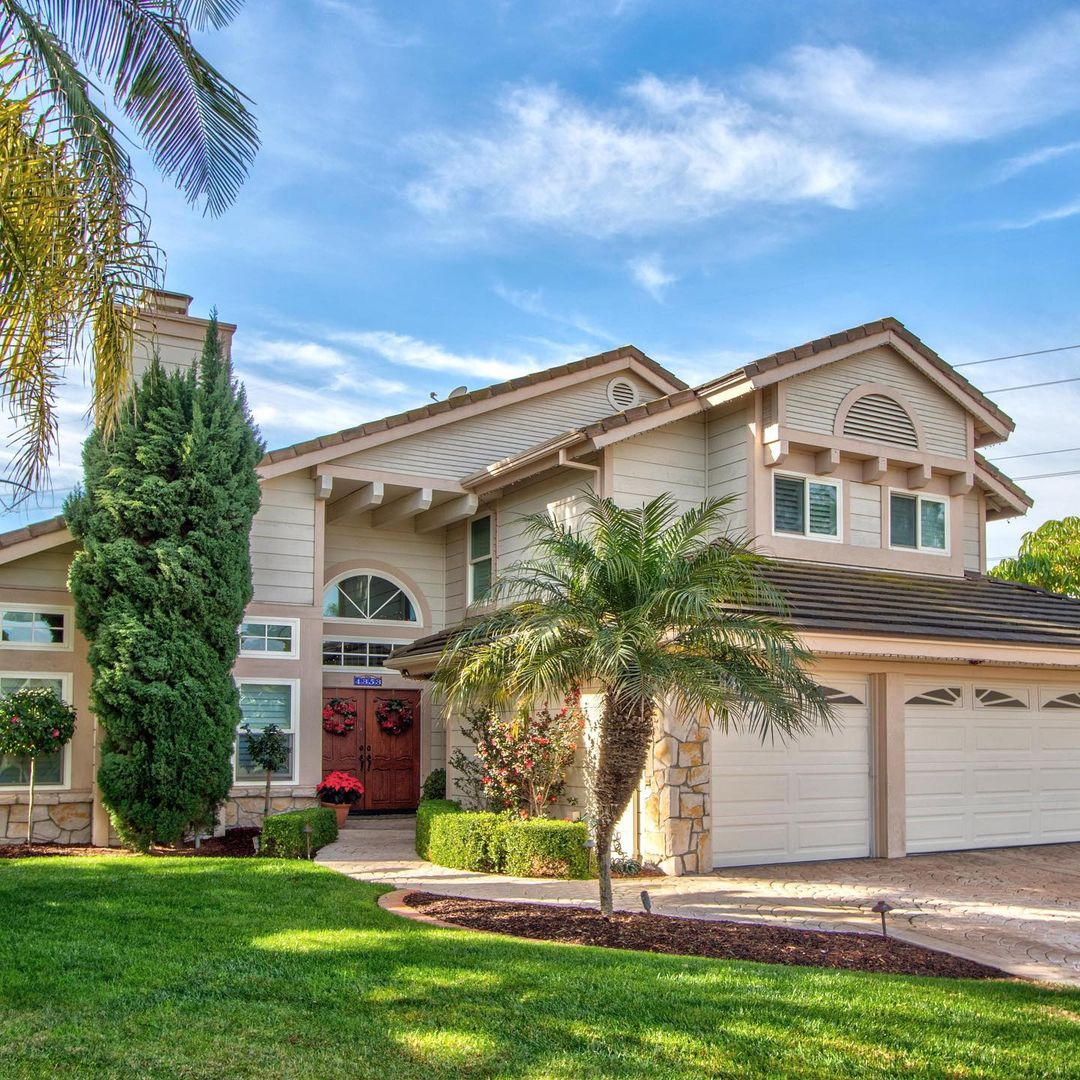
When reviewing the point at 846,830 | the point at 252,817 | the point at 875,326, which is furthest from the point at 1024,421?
the point at 252,817

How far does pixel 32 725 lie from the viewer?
1352 centimetres

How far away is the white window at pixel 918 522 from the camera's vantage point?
16344 mm

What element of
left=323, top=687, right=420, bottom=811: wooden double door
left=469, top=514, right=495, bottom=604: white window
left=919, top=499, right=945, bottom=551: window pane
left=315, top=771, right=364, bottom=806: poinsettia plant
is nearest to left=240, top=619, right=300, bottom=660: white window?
left=315, top=771, right=364, bottom=806: poinsettia plant

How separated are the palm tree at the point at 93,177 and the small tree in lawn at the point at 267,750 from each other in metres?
8.09

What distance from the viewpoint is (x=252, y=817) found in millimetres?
15461

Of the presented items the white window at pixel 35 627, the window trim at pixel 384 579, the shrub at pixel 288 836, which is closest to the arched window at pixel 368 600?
the window trim at pixel 384 579

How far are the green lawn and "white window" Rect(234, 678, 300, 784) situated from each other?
22.6 ft

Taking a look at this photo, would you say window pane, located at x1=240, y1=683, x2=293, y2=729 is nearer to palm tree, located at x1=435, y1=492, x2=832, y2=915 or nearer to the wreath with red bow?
the wreath with red bow

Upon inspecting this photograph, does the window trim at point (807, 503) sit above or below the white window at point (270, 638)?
above

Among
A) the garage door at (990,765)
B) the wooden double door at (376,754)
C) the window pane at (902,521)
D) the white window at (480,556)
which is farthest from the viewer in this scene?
the wooden double door at (376,754)

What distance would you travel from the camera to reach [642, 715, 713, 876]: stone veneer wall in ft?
39.9

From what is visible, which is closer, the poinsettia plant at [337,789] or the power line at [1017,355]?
the poinsettia plant at [337,789]

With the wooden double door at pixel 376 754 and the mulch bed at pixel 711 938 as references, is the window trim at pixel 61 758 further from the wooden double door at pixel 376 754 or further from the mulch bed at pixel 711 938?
the mulch bed at pixel 711 938

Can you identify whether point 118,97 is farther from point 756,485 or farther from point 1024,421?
point 1024,421
